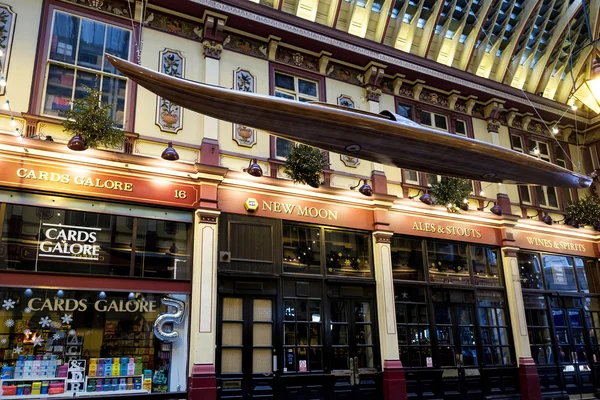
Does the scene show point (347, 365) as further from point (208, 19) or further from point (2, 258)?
point (208, 19)

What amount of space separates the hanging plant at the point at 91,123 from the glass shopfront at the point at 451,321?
22.8 feet

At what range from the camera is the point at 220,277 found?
972 cm

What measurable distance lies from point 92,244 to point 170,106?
3.20 m

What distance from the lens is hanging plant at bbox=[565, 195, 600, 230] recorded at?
15.1 m

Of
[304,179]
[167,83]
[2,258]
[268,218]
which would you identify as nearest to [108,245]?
[2,258]

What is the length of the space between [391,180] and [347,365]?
4654 millimetres

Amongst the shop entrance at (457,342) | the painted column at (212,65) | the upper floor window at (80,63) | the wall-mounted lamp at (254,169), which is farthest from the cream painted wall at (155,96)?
the shop entrance at (457,342)

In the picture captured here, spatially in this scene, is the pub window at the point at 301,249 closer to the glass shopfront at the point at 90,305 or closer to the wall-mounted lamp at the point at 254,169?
the wall-mounted lamp at the point at 254,169

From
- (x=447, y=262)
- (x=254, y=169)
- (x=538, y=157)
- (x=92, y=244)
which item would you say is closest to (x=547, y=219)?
(x=538, y=157)

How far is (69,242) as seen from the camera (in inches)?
342

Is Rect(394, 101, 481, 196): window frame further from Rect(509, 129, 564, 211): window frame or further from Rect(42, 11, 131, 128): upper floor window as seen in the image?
Rect(42, 11, 131, 128): upper floor window

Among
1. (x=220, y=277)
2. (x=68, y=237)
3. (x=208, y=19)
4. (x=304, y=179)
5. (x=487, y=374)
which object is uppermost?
(x=208, y=19)

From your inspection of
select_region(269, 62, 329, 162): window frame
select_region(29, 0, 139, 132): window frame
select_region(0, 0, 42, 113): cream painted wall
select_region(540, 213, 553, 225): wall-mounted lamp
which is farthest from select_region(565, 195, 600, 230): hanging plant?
select_region(0, 0, 42, 113): cream painted wall

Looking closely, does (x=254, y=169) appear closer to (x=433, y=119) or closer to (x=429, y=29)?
(x=433, y=119)
